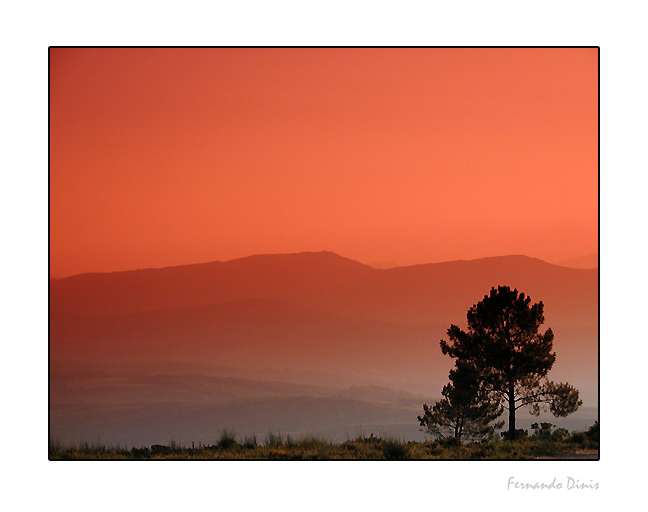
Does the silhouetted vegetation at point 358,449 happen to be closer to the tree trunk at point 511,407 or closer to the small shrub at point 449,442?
the small shrub at point 449,442

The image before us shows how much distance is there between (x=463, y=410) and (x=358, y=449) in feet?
4.82

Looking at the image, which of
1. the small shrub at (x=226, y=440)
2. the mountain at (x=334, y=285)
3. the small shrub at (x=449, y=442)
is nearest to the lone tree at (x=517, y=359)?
the mountain at (x=334, y=285)

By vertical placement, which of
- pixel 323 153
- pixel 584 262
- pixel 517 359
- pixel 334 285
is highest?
pixel 323 153

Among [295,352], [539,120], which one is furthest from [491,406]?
[539,120]

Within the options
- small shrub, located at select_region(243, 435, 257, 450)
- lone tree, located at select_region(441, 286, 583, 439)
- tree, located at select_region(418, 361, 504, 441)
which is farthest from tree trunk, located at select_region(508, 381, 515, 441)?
small shrub, located at select_region(243, 435, 257, 450)

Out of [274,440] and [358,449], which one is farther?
[274,440]

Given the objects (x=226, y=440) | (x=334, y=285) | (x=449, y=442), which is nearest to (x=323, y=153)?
(x=334, y=285)

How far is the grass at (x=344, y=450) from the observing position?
1148 cm

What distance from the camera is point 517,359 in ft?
39.0

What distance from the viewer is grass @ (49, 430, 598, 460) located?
11.5 metres

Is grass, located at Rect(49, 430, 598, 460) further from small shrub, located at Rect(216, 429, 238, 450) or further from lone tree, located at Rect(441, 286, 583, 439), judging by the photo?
lone tree, located at Rect(441, 286, 583, 439)

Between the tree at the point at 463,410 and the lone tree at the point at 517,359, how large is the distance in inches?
4.4

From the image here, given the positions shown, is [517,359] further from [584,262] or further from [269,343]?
[269,343]
